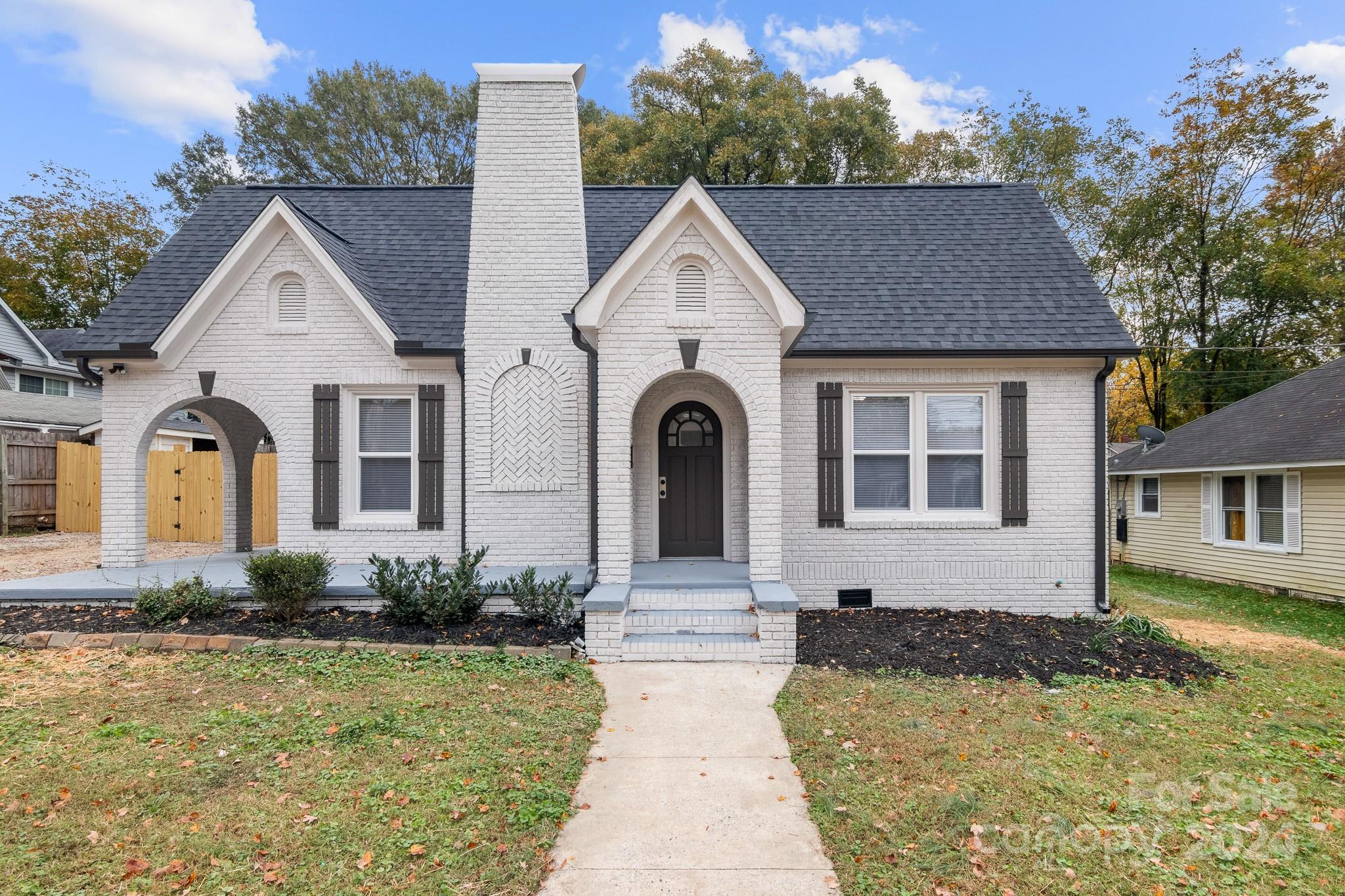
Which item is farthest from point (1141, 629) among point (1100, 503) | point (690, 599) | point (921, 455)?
point (690, 599)

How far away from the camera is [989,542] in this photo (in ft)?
28.3

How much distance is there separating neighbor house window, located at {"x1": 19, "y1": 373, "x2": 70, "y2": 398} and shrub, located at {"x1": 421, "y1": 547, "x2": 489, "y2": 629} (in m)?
24.5

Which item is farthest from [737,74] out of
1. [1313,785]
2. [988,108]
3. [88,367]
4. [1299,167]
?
[1313,785]

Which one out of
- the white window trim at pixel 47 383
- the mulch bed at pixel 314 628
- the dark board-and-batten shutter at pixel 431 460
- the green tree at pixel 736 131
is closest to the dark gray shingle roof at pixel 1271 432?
the green tree at pixel 736 131

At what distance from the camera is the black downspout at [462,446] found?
346 inches

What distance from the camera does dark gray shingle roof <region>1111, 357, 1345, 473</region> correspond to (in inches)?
476

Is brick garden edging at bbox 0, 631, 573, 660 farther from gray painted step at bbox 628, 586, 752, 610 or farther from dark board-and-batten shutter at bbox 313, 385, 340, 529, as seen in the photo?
dark board-and-batten shutter at bbox 313, 385, 340, 529

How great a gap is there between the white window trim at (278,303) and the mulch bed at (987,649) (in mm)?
7842

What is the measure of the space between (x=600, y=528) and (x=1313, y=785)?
19.4ft

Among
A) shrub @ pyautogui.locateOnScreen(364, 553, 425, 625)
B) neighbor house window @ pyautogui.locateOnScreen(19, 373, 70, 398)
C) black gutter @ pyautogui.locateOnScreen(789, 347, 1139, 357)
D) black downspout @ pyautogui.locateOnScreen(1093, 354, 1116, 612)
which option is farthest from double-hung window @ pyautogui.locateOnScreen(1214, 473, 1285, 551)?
neighbor house window @ pyautogui.locateOnScreen(19, 373, 70, 398)

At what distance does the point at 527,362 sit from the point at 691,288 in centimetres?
276

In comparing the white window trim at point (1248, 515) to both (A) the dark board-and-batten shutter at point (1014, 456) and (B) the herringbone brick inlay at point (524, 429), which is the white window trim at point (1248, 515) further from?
(B) the herringbone brick inlay at point (524, 429)

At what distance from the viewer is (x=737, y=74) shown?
2469cm

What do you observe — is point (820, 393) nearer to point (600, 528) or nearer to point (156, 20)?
point (600, 528)
